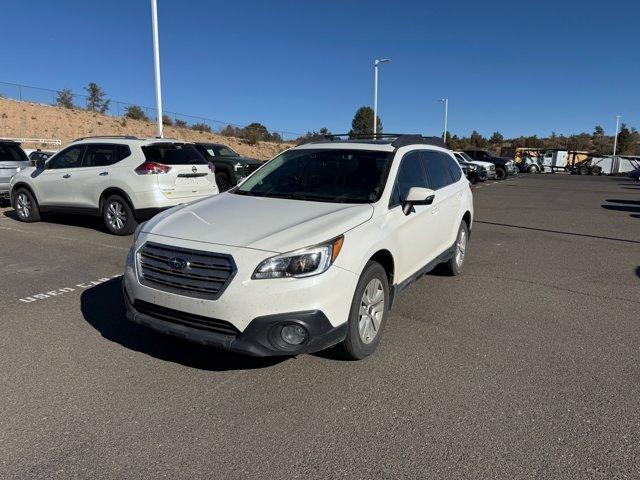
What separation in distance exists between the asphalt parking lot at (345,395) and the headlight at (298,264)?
0.83m

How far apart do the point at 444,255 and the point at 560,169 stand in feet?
177

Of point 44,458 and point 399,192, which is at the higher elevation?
point 399,192

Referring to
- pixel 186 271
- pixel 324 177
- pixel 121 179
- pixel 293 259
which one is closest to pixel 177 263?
pixel 186 271

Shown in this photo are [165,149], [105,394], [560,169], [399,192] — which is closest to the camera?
[105,394]

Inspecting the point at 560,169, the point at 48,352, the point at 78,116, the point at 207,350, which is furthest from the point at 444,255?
the point at 560,169

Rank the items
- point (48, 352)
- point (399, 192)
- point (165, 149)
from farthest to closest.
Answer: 1. point (165, 149)
2. point (399, 192)
3. point (48, 352)

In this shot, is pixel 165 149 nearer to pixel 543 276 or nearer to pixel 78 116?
pixel 543 276

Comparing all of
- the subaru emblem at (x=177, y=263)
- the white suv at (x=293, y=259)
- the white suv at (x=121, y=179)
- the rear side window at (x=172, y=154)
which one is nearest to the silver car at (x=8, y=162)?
the white suv at (x=121, y=179)

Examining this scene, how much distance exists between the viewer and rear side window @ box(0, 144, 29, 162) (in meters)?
11.9

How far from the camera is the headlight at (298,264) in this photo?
3.41 metres

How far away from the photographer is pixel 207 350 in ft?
13.8

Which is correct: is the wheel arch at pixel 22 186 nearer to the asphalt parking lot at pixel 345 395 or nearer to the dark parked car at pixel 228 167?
the asphalt parking lot at pixel 345 395

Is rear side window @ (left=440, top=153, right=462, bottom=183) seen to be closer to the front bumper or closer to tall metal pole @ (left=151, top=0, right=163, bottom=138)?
Answer: the front bumper

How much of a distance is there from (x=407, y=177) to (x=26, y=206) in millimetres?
8738
